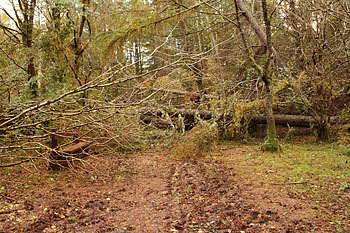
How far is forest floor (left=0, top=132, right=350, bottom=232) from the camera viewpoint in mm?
3223

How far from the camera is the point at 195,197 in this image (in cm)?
431

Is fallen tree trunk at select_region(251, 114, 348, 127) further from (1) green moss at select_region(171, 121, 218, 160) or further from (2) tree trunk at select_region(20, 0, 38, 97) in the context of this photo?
(2) tree trunk at select_region(20, 0, 38, 97)

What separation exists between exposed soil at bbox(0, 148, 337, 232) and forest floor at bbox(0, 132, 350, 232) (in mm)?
12

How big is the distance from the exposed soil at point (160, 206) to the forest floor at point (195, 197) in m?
0.01

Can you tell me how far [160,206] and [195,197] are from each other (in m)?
0.60

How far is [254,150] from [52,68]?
18.9 ft

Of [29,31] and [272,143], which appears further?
[29,31]

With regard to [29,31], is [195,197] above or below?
below

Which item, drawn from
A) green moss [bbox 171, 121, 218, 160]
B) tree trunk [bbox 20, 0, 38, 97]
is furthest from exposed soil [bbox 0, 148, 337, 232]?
tree trunk [bbox 20, 0, 38, 97]

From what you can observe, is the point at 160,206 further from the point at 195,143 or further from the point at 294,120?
the point at 294,120

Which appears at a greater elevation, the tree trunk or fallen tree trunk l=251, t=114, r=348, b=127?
the tree trunk

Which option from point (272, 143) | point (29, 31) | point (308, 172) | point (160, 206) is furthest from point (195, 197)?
point (29, 31)

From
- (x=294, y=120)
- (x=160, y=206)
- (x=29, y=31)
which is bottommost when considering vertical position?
(x=160, y=206)

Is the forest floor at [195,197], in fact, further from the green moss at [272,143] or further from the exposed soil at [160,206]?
the green moss at [272,143]
